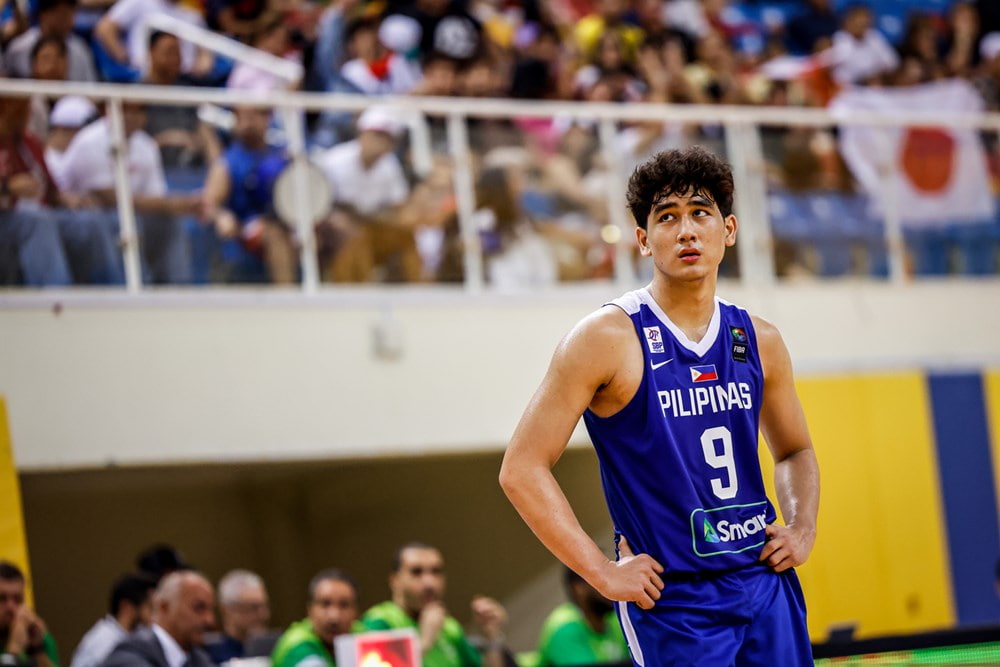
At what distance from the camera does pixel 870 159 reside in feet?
32.1

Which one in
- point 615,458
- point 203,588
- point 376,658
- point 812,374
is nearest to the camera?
point 615,458

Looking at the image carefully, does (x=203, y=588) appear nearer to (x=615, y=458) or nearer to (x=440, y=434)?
(x=440, y=434)

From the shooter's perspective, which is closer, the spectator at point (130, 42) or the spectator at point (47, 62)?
the spectator at point (47, 62)

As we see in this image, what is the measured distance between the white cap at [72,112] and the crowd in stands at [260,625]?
230 cm

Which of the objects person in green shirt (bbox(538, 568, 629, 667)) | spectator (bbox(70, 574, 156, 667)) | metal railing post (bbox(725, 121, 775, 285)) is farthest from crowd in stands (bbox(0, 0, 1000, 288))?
person in green shirt (bbox(538, 568, 629, 667))

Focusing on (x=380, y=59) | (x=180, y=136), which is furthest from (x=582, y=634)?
(x=380, y=59)

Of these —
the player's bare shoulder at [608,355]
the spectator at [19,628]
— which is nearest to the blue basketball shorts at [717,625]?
the player's bare shoulder at [608,355]

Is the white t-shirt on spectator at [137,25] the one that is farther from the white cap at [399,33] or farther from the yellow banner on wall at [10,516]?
the yellow banner on wall at [10,516]

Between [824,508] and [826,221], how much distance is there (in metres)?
1.87

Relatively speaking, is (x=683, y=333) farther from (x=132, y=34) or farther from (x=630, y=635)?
(x=132, y=34)

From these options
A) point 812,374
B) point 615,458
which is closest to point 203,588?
point 615,458

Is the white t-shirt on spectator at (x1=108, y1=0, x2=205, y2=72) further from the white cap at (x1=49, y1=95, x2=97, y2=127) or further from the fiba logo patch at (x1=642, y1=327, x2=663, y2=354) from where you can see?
the fiba logo patch at (x1=642, y1=327, x2=663, y2=354)

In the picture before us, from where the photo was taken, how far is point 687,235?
3383 millimetres

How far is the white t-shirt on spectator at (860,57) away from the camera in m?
11.3
